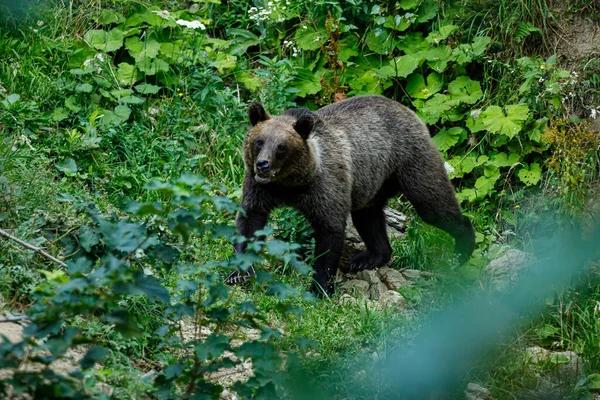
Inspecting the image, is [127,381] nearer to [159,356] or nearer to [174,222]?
[159,356]

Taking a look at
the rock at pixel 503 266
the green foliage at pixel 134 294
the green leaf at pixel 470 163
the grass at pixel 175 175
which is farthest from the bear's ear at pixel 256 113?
the green foliage at pixel 134 294

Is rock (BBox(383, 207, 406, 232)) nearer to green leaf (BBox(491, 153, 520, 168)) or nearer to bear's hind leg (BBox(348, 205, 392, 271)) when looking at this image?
bear's hind leg (BBox(348, 205, 392, 271))

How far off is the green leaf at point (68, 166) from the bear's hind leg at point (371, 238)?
2556 mm

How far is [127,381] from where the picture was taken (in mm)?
4129

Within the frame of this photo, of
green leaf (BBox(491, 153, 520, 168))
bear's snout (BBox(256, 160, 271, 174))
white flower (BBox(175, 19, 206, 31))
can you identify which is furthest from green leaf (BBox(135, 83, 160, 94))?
green leaf (BBox(491, 153, 520, 168))

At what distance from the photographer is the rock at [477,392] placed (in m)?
5.02

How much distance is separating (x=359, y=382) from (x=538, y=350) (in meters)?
1.65

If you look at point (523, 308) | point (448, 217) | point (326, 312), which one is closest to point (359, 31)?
point (448, 217)

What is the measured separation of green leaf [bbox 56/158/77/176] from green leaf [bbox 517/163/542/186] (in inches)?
171

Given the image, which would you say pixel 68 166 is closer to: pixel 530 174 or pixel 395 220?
pixel 395 220

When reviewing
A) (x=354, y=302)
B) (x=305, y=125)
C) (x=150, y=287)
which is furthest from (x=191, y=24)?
(x=150, y=287)

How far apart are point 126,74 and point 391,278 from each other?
360 cm

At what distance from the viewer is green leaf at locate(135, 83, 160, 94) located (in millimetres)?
8562

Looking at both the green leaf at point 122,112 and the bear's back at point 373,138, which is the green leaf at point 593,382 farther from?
the green leaf at point 122,112
